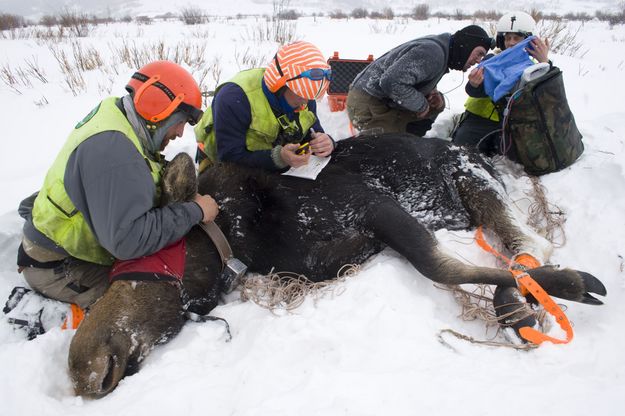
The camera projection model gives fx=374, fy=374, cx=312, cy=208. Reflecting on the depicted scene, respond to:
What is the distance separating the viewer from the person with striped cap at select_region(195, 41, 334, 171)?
2.59 meters

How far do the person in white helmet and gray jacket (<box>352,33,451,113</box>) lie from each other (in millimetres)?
372

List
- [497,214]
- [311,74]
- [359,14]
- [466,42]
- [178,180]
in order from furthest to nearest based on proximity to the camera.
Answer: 1. [359,14]
2. [466,42]
3. [497,214]
4. [311,74]
5. [178,180]

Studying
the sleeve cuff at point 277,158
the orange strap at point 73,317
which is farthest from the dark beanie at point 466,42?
the orange strap at point 73,317

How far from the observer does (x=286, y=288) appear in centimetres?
234

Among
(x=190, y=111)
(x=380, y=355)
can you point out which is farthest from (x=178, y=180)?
(x=380, y=355)

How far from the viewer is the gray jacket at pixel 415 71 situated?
3.53 m

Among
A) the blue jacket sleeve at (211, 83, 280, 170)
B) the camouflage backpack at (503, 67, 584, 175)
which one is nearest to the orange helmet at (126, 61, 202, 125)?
the blue jacket sleeve at (211, 83, 280, 170)

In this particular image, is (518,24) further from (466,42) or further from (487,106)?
(487,106)

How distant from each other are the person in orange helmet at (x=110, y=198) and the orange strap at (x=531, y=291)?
180 centimetres

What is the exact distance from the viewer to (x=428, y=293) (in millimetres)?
2203

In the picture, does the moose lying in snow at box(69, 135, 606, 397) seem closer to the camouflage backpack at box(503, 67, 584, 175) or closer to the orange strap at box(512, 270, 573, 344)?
the orange strap at box(512, 270, 573, 344)

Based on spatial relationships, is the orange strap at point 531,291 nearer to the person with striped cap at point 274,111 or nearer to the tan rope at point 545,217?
the tan rope at point 545,217

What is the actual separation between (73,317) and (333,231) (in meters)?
1.68

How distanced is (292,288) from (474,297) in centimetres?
109
